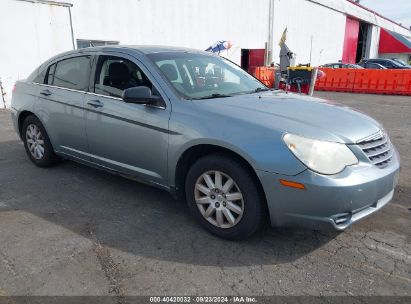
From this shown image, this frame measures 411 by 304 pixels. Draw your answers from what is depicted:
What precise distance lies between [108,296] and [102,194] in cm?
191

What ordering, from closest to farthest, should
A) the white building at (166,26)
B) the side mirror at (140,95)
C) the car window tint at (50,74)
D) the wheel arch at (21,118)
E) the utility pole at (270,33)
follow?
the side mirror at (140,95) → the car window tint at (50,74) → the wheel arch at (21,118) → the white building at (166,26) → the utility pole at (270,33)

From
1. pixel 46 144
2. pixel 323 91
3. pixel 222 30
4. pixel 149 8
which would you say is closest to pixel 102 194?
pixel 46 144

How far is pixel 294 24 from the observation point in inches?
1152

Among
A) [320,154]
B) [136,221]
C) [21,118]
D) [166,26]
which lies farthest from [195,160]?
[166,26]

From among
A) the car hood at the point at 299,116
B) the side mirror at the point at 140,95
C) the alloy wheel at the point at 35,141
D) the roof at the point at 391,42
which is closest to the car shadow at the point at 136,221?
the alloy wheel at the point at 35,141

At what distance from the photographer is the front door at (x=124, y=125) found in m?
3.47

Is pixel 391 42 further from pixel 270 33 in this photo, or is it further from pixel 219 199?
pixel 219 199

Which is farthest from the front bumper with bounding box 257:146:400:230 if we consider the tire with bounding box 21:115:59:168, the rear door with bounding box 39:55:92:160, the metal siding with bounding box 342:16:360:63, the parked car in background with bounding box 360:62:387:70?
the metal siding with bounding box 342:16:360:63

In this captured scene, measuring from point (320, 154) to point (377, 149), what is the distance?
0.68m

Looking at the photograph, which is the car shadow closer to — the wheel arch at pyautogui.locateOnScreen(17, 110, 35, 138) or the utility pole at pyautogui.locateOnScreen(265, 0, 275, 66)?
the wheel arch at pyautogui.locateOnScreen(17, 110, 35, 138)

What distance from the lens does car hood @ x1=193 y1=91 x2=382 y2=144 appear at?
285cm

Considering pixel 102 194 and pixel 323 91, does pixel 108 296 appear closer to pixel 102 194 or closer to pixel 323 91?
pixel 102 194

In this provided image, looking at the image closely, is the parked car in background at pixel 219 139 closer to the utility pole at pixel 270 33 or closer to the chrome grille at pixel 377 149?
the chrome grille at pixel 377 149

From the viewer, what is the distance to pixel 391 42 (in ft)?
150
